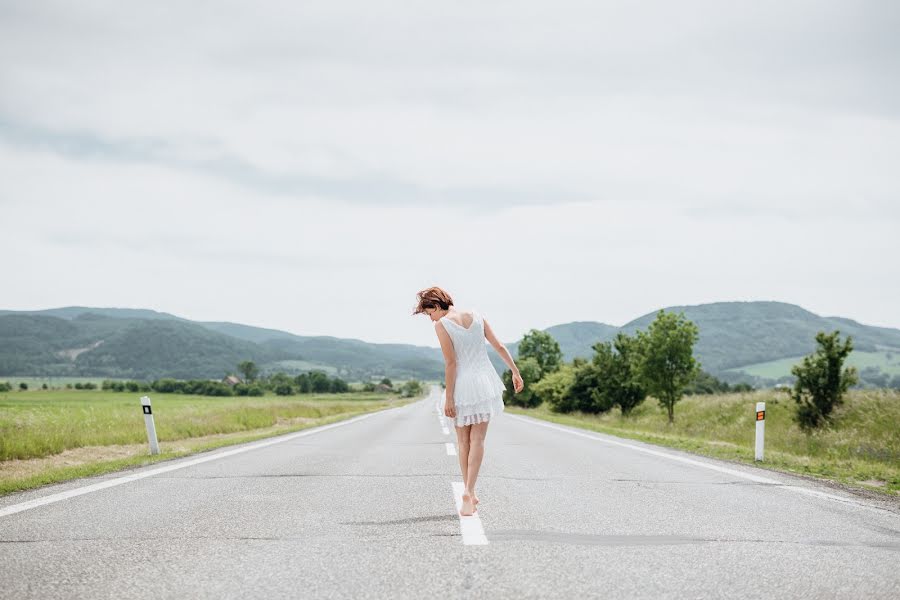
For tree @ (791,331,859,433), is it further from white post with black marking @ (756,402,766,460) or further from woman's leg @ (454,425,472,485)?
woman's leg @ (454,425,472,485)

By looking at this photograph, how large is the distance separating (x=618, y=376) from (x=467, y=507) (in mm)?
33416

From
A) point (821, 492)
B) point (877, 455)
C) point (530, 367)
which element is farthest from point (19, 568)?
point (530, 367)

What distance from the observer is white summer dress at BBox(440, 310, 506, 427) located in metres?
5.23

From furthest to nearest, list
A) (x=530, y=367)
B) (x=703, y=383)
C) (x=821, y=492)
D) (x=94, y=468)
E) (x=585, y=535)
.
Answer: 1. (x=703, y=383)
2. (x=530, y=367)
3. (x=94, y=468)
4. (x=821, y=492)
5. (x=585, y=535)

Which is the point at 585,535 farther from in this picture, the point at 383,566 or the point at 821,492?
the point at 821,492

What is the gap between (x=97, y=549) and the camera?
414 centimetres

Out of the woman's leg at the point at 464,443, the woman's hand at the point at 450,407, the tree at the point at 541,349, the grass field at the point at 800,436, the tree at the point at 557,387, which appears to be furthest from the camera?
the tree at the point at 541,349

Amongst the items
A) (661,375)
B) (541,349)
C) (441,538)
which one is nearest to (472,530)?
(441,538)

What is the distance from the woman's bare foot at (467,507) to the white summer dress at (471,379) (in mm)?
639

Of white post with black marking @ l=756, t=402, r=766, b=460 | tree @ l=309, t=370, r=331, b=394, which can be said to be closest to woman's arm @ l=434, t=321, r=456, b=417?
white post with black marking @ l=756, t=402, r=766, b=460

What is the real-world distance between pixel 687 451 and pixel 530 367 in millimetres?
57110

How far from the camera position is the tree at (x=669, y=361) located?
93.8 ft

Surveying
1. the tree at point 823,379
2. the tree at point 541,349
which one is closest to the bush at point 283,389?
the tree at point 541,349

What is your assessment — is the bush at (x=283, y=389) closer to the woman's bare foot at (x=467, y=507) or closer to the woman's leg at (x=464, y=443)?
the woman's leg at (x=464, y=443)
